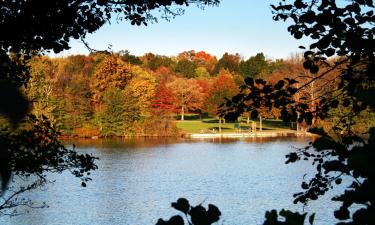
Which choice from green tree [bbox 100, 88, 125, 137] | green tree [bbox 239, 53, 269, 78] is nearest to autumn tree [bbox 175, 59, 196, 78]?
green tree [bbox 239, 53, 269, 78]

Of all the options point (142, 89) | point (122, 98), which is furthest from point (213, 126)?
point (122, 98)

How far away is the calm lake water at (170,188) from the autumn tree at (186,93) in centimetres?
1935

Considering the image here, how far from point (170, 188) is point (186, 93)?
33.2 m

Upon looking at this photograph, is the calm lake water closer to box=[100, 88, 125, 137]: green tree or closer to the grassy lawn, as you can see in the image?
box=[100, 88, 125, 137]: green tree

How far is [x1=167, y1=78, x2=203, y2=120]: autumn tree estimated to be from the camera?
51.5 metres

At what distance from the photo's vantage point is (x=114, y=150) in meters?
31.9

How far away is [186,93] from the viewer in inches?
2058

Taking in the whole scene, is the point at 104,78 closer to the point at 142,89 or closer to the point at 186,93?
the point at 142,89

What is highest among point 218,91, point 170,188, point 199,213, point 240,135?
point 218,91

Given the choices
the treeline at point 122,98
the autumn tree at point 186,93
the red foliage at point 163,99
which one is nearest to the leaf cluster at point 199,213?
the treeline at point 122,98

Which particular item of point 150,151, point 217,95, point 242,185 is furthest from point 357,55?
point 217,95

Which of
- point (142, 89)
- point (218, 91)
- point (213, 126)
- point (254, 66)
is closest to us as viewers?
point (142, 89)

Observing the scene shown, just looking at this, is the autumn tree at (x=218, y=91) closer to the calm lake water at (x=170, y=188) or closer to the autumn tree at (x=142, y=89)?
the autumn tree at (x=142, y=89)

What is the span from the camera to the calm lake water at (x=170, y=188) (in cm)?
1483
